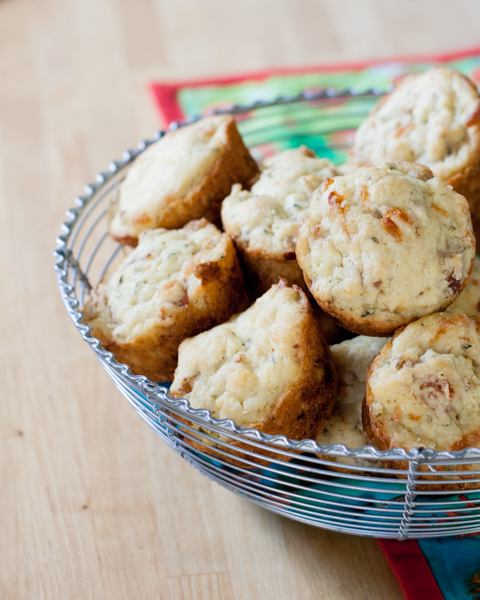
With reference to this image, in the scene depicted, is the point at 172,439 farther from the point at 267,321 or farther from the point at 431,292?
the point at 431,292

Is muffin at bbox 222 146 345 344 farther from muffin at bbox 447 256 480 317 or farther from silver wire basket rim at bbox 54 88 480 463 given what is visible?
silver wire basket rim at bbox 54 88 480 463

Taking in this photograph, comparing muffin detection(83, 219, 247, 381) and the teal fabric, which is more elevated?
muffin detection(83, 219, 247, 381)

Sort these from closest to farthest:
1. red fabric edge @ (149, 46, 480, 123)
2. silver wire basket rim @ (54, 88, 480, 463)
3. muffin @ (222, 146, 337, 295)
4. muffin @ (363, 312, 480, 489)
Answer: silver wire basket rim @ (54, 88, 480, 463), muffin @ (363, 312, 480, 489), muffin @ (222, 146, 337, 295), red fabric edge @ (149, 46, 480, 123)

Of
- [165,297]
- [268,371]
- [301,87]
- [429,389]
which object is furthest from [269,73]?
[429,389]

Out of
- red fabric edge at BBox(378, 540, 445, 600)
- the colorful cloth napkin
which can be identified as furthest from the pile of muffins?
the colorful cloth napkin

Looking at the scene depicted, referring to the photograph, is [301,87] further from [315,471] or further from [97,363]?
[315,471]

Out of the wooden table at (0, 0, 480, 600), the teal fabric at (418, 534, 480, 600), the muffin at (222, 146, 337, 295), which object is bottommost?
the teal fabric at (418, 534, 480, 600)

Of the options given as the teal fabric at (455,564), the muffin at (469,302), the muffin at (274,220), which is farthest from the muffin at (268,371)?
the teal fabric at (455,564)
